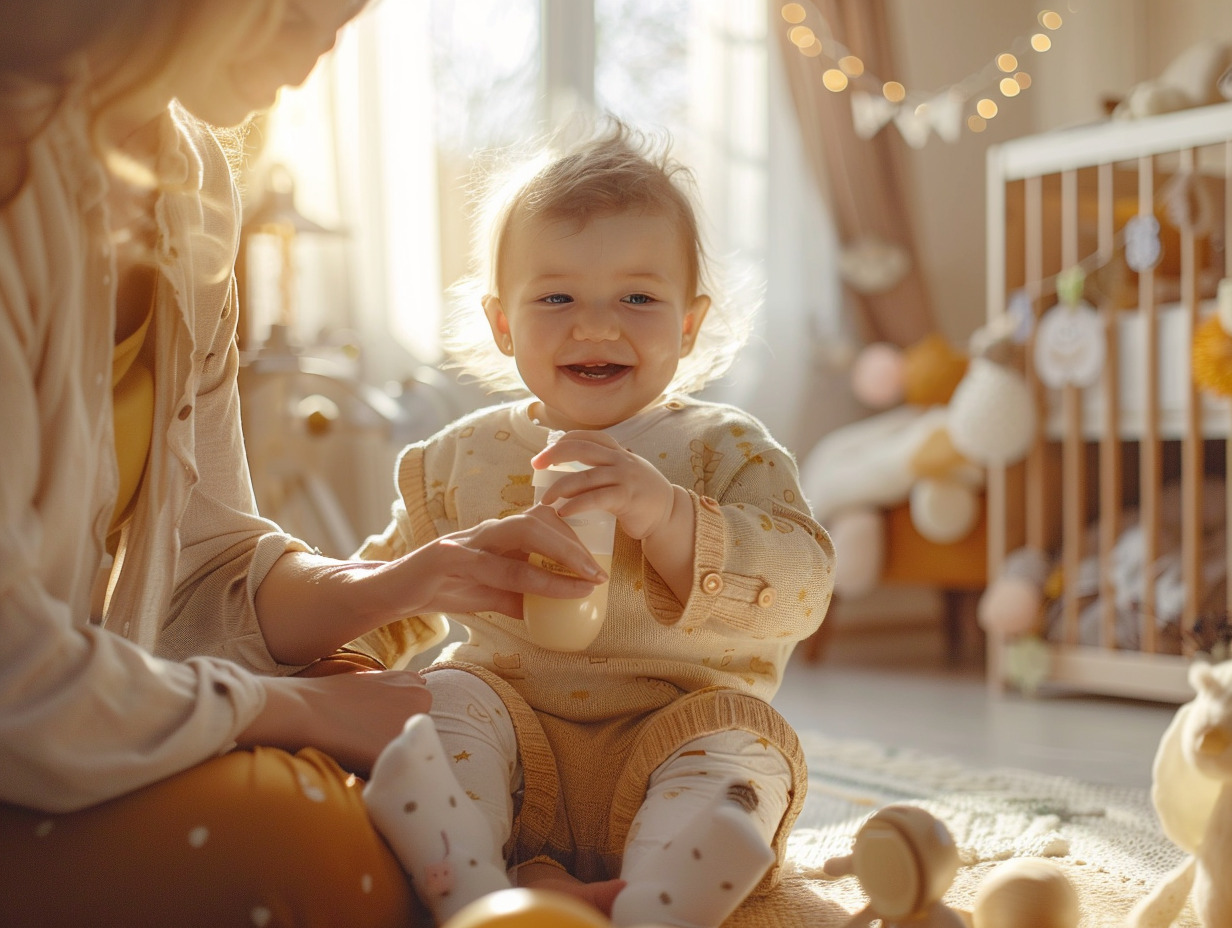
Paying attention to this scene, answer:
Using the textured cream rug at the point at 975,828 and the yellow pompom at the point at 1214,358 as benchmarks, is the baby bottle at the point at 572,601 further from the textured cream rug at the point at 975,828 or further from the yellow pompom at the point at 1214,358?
the yellow pompom at the point at 1214,358

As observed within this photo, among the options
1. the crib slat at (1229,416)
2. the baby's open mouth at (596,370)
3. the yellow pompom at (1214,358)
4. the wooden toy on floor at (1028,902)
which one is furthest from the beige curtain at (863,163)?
the wooden toy on floor at (1028,902)

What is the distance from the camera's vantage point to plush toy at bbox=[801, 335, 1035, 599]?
265 centimetres

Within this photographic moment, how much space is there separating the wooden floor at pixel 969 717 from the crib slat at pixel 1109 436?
209mm

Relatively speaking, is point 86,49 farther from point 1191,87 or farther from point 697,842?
point 1191,87

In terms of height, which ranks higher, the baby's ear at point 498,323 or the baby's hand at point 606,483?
the baby's ear at point 498,323

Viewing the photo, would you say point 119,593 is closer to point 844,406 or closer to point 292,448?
point 292,448

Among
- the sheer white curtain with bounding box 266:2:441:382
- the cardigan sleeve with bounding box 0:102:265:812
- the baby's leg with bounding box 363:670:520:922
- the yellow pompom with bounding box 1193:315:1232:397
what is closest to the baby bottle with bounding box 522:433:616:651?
the baby's leg with bounding box 363:670:520:922

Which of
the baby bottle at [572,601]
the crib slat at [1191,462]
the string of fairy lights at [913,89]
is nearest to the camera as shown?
the baby bottle at [572,601]

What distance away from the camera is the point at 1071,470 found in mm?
2598

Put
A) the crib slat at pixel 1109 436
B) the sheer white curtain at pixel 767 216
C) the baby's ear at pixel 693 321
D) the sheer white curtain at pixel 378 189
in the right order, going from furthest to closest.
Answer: the sheer white curtain at pixel 767 216
the sheer white curtain at pixel 378 189
the crib slat at pixel 1109 436
the baby's ear at pixel 693 321

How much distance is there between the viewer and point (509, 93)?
9.77ft

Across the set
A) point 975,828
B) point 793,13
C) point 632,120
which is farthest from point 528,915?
point 793,13

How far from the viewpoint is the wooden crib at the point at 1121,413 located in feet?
7.91

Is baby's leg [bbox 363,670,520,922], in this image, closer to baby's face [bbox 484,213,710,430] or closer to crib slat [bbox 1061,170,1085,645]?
baby's face [bbox 484,213,710,430]
